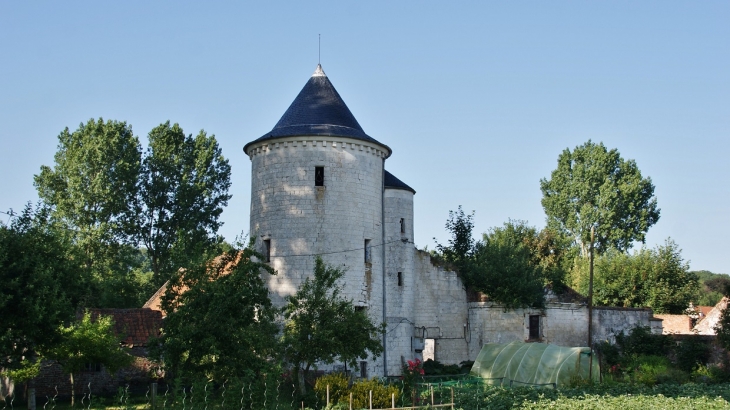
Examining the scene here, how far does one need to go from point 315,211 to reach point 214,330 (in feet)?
24.2

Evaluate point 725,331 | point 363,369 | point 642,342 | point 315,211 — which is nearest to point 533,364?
point 363,369

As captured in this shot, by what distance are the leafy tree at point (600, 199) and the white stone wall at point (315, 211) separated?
99.9ft

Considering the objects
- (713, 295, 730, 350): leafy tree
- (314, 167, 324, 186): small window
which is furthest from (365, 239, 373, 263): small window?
(713, 295, 730, 350): leafy tree

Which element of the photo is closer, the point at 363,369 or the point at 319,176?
the point at 363,369

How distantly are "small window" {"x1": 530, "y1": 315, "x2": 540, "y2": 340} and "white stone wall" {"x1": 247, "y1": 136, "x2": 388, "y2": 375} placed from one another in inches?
356

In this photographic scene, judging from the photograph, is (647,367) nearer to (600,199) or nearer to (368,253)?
(368,253)

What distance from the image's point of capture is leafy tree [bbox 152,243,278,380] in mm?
20641

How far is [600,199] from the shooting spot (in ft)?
178

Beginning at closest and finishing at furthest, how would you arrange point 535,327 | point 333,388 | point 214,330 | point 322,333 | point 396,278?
point 333,388
point 214,330
point 322,333
point 396,278
point 535,327

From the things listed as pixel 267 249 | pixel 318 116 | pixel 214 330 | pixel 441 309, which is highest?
pixel 318 116

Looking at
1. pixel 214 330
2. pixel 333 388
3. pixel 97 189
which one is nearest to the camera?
pixel 333 388

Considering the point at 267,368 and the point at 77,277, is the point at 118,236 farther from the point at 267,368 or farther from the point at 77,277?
the point at 267,368

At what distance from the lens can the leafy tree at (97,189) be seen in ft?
130

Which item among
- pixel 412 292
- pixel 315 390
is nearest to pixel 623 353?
pixel 412 292
